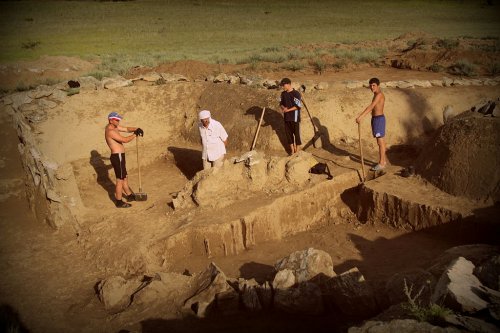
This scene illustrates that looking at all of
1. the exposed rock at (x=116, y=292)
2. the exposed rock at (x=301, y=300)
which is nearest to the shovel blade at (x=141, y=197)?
the exposed rock at (x=116, y=292)

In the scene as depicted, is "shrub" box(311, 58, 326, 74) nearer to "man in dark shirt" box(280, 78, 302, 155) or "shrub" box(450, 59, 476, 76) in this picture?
"shrub" box(450, 59, 476, 76)

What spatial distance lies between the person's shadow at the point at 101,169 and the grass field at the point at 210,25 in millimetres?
9400

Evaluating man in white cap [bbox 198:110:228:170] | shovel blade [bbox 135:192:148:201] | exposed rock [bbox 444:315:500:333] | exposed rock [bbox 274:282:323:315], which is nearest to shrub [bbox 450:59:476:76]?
man in white cap [bbox 198:110:228:170]

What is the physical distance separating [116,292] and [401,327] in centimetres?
400

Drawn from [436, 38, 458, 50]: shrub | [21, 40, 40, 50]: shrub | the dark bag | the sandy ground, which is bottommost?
the sandy ground

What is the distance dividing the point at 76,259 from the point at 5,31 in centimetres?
3287

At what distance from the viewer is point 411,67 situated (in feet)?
57.2

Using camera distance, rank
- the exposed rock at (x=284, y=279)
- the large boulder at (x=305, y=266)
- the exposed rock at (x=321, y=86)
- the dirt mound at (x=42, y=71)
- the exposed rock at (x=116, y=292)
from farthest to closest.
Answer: the dirt mound at (x=42, y=71), the exposed rock at (x=321, y=86), the exposed rock at (x=116, y=292), the large boulder at (x=305, y=266), the exposed rock at (x=284, y=279)

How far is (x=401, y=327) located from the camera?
4.05m

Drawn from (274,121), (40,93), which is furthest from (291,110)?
(40,93)

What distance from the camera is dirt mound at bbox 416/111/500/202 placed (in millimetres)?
7867

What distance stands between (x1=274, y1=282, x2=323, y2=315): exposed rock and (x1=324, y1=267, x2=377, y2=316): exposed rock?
0.64 feet

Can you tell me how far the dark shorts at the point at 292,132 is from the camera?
Answer: 32.1ft

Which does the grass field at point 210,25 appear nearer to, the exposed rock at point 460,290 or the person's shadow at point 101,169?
the person's shadow at point 101,169
